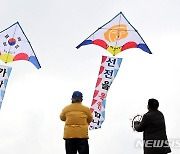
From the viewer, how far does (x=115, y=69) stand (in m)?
17.1

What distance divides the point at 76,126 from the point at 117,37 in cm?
965

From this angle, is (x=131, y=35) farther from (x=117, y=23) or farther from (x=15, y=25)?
(x=15, y=25)

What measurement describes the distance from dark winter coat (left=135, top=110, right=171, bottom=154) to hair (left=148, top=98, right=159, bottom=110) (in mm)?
80

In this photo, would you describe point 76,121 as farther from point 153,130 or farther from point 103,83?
point 103,83

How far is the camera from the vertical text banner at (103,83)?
16.9m

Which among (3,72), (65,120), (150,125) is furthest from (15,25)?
(150,125)

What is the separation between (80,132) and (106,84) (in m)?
8.29

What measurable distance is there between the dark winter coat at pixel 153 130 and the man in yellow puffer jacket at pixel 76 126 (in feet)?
4.03

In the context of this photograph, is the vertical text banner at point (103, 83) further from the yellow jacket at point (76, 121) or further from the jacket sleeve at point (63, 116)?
the yellow jacket at point (76, 121)

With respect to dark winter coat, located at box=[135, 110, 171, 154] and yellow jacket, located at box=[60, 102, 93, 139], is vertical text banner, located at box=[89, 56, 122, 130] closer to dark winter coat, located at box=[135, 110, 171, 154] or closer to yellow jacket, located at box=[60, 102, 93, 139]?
yellow jacket, located at box=[60, 102, 93, 139]

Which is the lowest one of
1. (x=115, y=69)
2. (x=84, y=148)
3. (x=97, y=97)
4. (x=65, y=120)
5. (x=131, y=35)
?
(x=84, y=148)

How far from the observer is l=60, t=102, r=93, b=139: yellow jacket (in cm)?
908

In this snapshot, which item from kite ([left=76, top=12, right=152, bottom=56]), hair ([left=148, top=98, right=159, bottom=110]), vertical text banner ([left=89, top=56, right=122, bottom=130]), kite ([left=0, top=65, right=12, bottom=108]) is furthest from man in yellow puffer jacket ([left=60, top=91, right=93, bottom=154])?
kite ([left=76, top=12, right=152, bottom=56])

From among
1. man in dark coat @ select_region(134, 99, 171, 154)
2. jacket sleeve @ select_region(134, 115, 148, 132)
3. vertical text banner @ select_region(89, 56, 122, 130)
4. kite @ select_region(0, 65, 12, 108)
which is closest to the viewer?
man in dark coat @ select_region(134, 99, 171, 154)
